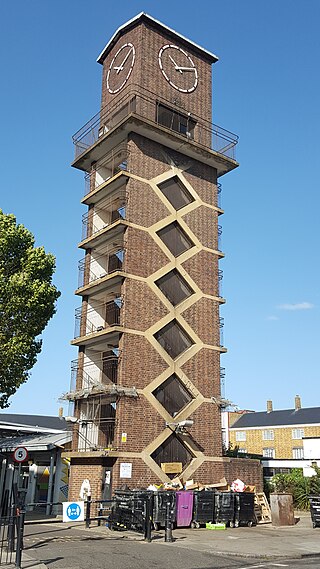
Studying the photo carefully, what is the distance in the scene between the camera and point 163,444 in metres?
25.3

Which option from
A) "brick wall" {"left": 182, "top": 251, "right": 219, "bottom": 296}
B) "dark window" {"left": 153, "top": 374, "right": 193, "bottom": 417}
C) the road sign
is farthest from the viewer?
"brick wall" {"left": 182, "top": 251, "right": 219, "bottom": 296}

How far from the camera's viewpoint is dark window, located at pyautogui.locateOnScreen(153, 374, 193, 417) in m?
25.9

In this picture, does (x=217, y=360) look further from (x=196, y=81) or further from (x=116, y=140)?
(x=196, y=81)

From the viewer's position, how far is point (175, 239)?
2883 cm

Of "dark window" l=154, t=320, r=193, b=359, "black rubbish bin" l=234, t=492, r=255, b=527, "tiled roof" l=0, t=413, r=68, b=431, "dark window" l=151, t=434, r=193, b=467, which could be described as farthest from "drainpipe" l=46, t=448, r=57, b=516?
"tiled roof" l=0, t=413, r=68, b=431

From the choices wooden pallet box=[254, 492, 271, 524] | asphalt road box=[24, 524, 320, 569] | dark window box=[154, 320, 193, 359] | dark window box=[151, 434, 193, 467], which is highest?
dark window box=[154, 320, 193, 359]

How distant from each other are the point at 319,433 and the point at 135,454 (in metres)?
40.4

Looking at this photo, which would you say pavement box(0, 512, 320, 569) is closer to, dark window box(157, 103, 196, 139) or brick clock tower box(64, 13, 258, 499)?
brick clock tower box(64, 13, 258, 499)

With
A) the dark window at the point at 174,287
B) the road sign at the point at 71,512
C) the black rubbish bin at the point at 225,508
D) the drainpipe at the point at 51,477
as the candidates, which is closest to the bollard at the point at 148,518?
the road sign at the point at 71,512

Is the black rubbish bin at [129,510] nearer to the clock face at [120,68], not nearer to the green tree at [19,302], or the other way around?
the green tree at [19,302]

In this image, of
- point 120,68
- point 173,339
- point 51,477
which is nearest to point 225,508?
point 173,339

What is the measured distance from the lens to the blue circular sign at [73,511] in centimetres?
1638

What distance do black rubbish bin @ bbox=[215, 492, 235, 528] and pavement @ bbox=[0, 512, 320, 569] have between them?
505 mm

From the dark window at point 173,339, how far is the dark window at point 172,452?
3983mm
